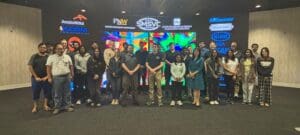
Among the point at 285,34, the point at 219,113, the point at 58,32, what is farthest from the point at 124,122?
the point at 285,34

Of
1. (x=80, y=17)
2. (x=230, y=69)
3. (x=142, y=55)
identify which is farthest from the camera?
(x=80, y=17)

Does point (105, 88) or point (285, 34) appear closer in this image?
point (105, 88)

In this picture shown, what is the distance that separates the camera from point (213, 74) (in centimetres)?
638

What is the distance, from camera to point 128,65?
20.5ft

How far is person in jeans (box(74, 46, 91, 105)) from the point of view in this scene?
241 inches

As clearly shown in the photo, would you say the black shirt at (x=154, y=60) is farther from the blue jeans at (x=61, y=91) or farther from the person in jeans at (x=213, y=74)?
the blue jeans at (x=61, y=91)

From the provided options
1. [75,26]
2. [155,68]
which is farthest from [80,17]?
[155,68]

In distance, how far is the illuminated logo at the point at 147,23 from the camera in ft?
27.4

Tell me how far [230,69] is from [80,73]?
391 cm

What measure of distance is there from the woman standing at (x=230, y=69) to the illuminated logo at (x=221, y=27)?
1550mm

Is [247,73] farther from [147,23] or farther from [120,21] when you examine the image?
[120,21]

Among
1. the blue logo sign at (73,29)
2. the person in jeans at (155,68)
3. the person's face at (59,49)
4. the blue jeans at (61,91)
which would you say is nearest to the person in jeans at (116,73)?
the person in jeans at (155,68)

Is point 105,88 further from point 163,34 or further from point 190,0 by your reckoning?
point 190,0

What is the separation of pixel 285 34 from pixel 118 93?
7.23 metres
